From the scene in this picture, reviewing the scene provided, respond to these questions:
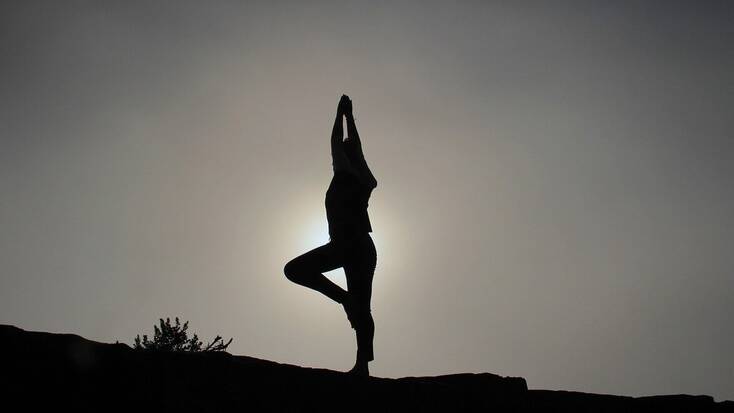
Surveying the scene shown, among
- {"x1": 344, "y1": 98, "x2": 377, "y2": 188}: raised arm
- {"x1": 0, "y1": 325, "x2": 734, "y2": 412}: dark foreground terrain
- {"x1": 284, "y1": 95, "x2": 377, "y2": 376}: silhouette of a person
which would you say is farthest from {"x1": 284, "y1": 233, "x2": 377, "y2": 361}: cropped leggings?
{"x1": 0, "y1": 325, "x2": 734, "y2": 412}: dark foreground terrain

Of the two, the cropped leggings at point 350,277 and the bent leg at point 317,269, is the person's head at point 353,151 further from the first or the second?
the bent leg at point 317,269

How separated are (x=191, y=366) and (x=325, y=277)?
154 centimetres

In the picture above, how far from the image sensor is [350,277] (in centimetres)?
475

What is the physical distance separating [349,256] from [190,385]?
5.89ft

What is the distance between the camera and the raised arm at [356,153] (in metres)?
4.98

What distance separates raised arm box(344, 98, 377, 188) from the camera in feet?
16.3

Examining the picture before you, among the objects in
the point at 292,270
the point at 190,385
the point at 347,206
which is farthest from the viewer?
the point at 347,206

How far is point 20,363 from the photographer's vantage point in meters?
3.03

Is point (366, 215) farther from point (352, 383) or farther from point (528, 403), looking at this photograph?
point (528, 403)

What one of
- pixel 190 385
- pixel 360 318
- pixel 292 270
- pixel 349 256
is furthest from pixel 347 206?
pixel 190 385

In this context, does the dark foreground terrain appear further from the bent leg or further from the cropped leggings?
the bent leg

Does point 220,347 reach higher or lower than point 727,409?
higher

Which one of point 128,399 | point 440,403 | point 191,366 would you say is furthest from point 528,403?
point 128,399

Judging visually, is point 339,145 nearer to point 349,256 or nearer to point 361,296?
A: point 349,256
